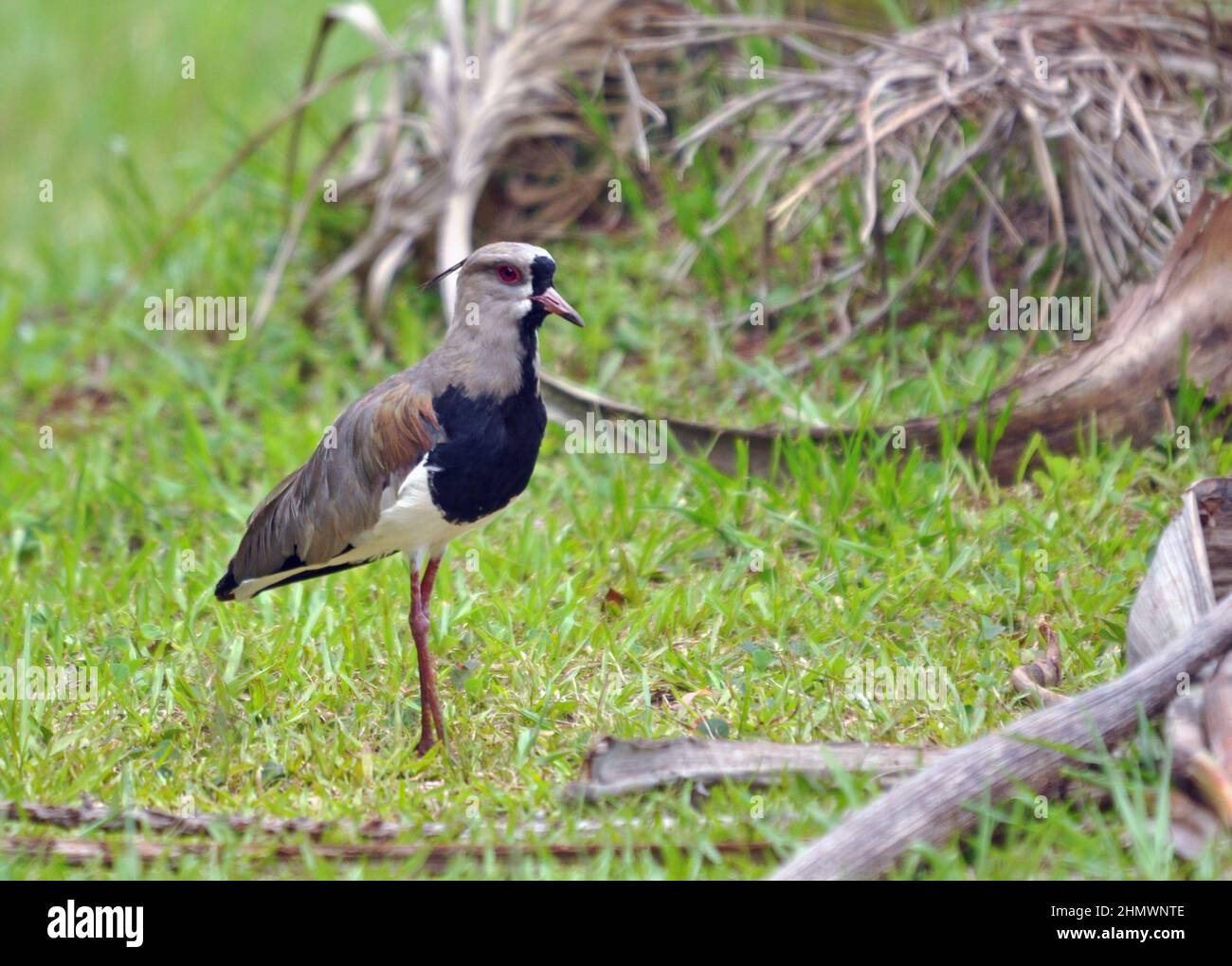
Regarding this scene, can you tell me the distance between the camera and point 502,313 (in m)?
3.66

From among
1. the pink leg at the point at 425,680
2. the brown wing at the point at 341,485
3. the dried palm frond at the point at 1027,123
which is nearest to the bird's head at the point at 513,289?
the brown wing at the point at 341,485

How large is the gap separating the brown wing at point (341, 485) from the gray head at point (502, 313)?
0.16 meters

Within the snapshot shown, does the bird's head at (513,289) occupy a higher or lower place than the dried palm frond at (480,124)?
lower

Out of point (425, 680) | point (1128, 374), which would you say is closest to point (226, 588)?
point (425, 680)

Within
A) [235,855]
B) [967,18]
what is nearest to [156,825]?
[235,855]

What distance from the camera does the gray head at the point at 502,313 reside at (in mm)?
3623

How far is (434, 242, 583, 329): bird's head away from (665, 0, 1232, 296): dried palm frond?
1732 millimetres

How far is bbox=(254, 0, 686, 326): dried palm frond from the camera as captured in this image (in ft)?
20.9

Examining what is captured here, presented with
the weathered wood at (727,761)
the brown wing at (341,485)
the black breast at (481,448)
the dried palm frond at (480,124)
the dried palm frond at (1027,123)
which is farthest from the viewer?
the dried palm frond at (480,124)

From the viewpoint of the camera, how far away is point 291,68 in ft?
33.5

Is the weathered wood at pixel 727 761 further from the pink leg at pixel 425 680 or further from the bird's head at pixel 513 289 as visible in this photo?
the bird's head at pixel 513 289

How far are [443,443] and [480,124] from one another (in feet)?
10.2

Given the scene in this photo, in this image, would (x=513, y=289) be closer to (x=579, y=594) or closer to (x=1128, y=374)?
(x=579, y=594)

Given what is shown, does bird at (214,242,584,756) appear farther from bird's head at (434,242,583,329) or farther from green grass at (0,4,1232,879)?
green grass at (0,4,1232,879)
